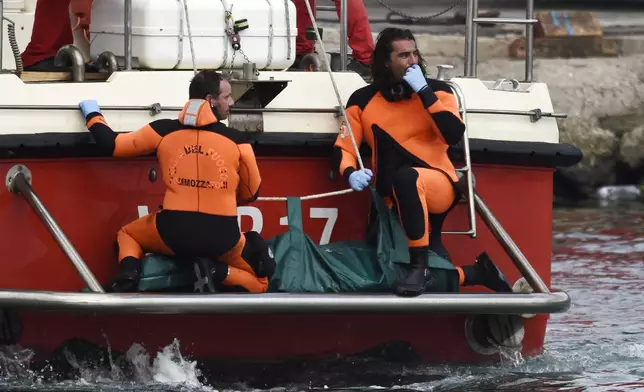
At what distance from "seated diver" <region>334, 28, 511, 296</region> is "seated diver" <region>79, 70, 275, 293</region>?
0.54 meters

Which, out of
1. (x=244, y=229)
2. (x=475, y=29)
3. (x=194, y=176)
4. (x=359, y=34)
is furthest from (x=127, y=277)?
(x=359, y=34)

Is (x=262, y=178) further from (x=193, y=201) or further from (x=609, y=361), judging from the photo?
(x=609, y=361)

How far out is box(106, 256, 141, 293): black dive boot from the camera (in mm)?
7020

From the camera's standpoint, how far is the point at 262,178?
7508 mm

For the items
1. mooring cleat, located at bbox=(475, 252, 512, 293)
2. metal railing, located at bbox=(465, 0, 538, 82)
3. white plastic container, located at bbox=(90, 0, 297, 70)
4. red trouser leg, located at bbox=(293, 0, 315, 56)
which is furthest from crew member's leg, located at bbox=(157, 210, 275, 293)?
red trouser leg, located at bbox=(293, 0, 315, 56)

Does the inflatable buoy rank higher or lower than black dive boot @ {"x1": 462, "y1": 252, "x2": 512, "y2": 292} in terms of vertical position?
lower

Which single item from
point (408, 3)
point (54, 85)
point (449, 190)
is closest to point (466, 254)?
point (449, 190)

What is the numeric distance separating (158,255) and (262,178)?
62 cm

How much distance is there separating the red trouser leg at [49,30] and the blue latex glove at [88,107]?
142 centimetres

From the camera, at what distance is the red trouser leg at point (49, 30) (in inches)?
335

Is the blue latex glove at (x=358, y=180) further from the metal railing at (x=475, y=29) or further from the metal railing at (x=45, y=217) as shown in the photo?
the metal railing at (x=45, y=217)

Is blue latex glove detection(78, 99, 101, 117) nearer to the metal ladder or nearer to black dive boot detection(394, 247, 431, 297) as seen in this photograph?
black dive boot detection(394, 247, 431, 297)

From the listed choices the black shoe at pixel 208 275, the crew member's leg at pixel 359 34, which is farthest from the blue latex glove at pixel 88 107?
the crew member's leg at pixel 359 34

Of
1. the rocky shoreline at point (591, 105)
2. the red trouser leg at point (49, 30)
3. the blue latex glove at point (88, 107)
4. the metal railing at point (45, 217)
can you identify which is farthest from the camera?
the rocky shoreline at point (591, 105)
